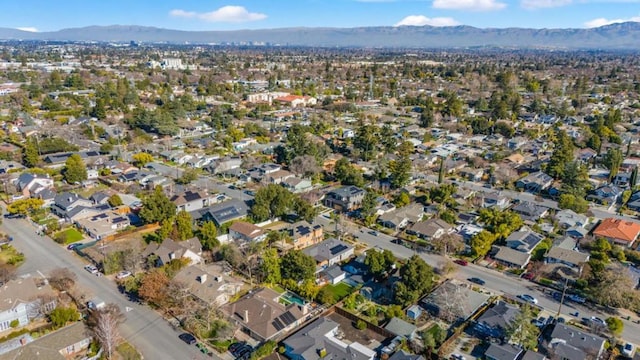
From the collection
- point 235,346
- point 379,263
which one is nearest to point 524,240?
point 379,263

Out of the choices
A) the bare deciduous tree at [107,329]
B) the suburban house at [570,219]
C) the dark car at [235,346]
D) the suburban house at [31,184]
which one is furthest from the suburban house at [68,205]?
the suburban house at [570,219]

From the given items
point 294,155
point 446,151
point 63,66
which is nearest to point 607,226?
point 446,151

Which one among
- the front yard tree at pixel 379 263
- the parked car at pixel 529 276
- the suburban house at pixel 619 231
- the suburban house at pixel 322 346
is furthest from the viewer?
the suburban house at pixel 619 231

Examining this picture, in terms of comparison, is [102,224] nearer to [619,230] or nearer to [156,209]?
[156,209]

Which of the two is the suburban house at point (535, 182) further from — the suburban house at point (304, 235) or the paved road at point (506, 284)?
the suburban house at point (304, 235)

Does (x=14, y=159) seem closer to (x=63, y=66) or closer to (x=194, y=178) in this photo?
(x=194, y=178)

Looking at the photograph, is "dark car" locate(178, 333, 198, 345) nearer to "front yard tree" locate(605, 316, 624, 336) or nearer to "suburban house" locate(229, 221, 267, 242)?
"suburban house" locate(229, 221, 267, 242)
